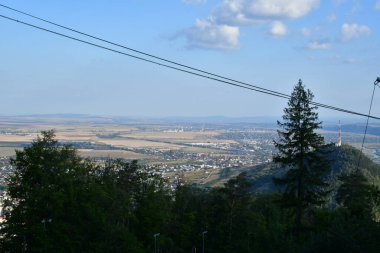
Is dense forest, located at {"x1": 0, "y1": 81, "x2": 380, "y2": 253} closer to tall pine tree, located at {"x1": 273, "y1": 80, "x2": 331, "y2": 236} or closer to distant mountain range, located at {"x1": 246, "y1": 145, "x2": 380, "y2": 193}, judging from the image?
tall pine tree, located at {"x1": 273, "y1": 80, "x2": 331, "y2": 236}

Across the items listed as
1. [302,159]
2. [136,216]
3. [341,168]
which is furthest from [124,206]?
[341,168]

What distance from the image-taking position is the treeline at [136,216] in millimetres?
21062

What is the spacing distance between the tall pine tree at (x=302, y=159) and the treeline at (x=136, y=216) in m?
0.97

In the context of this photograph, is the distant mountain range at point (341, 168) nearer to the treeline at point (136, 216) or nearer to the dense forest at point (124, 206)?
the treeline at point (136, 216)

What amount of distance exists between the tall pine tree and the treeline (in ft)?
3.19

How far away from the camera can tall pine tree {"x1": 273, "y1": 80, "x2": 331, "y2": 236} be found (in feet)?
80.4

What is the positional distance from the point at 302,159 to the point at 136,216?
1206 cm

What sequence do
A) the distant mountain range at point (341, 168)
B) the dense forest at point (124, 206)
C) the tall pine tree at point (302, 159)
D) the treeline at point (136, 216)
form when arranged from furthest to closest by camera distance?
the distant mountain range at point (341, 168) → the tall pine tree at point (302, 159) → the dense forest at point (124, 206) → the treeline at point (136, 216)

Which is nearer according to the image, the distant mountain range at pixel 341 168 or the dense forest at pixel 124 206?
the dense forest at pixel 124 206

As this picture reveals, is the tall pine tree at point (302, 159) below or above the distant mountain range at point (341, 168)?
above

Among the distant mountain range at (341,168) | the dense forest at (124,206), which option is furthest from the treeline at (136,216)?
the distant mountain range at (341,168)

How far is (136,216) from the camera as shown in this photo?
103 feet

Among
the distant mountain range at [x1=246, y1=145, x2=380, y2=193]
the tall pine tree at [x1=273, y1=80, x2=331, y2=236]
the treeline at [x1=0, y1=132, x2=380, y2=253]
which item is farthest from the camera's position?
the distant mountain range at [x1=246, y1=145, x2=380, y2=193]

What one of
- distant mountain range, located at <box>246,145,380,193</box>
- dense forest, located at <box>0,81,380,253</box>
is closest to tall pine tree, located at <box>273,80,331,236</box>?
dense forest, located at <box>0,81,380,253</box>
